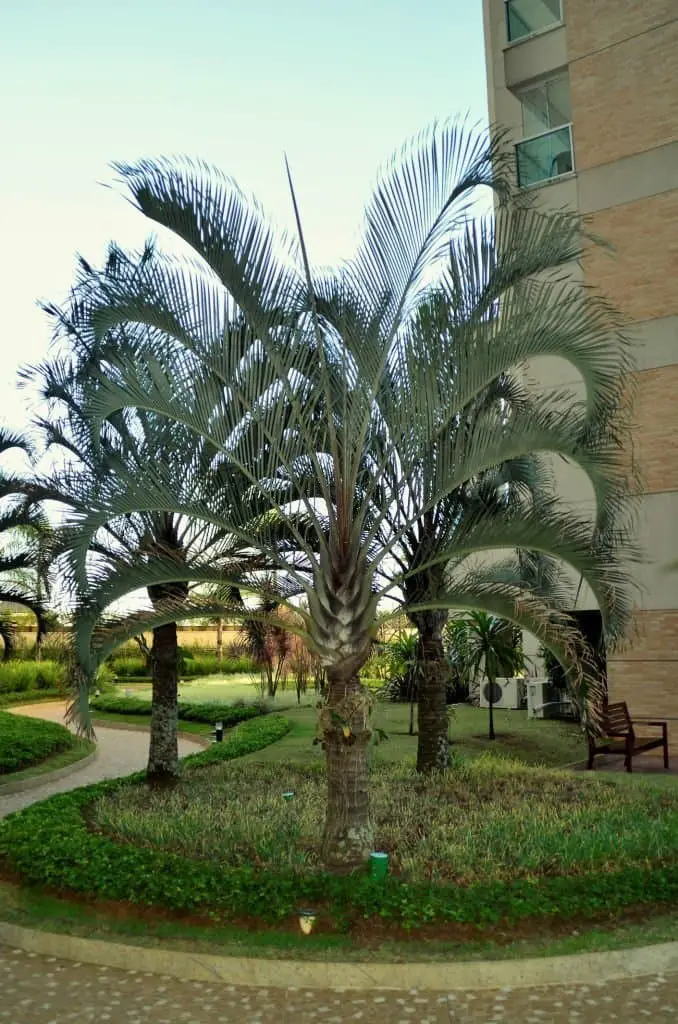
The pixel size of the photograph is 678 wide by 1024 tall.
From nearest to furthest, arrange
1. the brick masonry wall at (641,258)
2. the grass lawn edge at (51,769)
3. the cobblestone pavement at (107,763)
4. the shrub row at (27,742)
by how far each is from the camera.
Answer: the cobblestone pavement at (107,763), the grass lawn edge at (51,769), the shrub row at (27,742), the brick masonry wall at (641,258)

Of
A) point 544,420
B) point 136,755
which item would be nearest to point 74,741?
point 136,755

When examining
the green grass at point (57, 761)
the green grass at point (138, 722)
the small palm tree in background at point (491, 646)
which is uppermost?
the small palm tree in background at point (491, 646)

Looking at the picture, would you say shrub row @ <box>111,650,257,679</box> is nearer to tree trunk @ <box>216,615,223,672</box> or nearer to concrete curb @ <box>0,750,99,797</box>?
tree trunk @ <box>216,615,223,672</box>

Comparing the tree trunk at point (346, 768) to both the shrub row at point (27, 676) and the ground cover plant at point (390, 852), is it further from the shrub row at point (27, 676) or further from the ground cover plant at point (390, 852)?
the shrub row at point (27, 676)

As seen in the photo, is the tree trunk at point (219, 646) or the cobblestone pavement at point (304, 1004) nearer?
the cobblestone pavement at point (304, 1004)

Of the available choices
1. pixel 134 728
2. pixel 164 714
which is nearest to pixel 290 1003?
pixel 164 714

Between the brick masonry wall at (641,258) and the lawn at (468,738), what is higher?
the brick masonry wall at (641,258)

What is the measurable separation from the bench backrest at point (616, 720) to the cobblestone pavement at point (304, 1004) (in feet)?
24.4

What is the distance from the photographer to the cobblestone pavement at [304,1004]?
5.29 m

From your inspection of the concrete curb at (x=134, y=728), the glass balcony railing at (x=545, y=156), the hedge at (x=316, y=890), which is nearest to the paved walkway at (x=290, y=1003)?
the hedge at (x=316, y=890)

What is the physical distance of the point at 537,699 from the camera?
2011 cm

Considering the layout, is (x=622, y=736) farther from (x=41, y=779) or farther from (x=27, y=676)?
(x=27, y=676)

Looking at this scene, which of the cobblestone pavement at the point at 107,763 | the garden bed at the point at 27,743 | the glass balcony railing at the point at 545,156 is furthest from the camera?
the glass balcony railing at the point at 545,156

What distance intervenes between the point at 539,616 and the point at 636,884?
1.98 m
